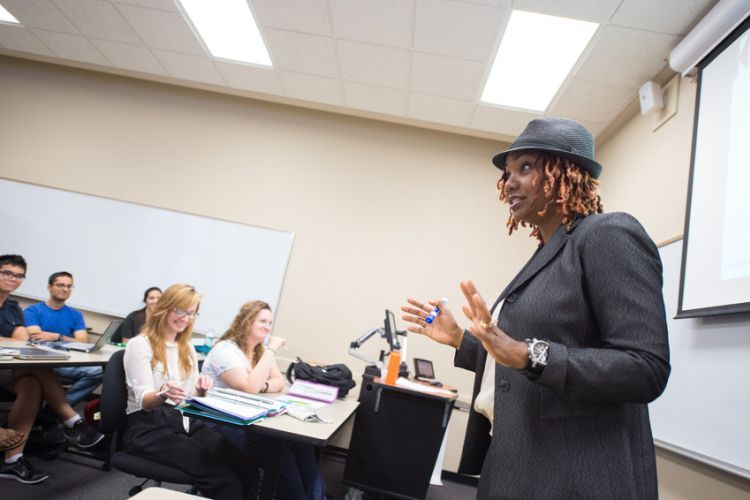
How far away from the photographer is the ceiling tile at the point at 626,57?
269 cm

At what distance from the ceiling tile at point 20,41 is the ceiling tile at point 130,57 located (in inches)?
25.5

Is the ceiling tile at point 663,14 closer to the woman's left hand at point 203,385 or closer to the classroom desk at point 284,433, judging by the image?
the classroom desk at point 284,433

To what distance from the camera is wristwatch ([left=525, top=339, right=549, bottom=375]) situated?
712mm

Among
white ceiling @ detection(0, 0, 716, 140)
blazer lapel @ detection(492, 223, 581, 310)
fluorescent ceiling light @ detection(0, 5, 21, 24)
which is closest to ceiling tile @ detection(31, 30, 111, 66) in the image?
white ceiling @ detection(0, 0, 716, 140)

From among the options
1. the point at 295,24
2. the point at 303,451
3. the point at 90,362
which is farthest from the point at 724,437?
the point at 295,24

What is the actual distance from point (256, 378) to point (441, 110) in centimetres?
271

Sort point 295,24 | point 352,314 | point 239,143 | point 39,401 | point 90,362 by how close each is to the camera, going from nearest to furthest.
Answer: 1. point 90,362
2. point 39,401
3. point 295,24
4. point 352,314
5. point 239,143

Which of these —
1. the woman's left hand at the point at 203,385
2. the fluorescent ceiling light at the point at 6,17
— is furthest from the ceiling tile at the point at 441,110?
the fluorescent ceiling light at the point at 6,17

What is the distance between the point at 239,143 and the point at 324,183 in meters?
0.97

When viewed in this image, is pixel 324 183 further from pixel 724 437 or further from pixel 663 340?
pixel 663 340

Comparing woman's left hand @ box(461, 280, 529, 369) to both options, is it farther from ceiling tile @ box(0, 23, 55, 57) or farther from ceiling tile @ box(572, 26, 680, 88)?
ceiling tile @ box(0, 23, 55, 57)

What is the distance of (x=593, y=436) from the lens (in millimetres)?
729

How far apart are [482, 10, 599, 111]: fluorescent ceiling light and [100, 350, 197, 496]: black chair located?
114 inches

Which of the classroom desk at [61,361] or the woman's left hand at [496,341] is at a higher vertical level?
the woman's left hand at [496,341]
